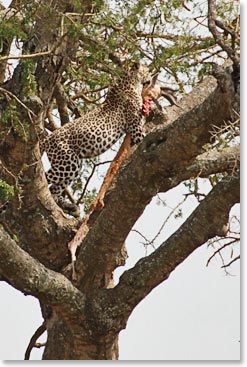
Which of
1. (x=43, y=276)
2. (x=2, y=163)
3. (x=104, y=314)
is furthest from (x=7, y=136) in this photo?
(x=104, y=314)

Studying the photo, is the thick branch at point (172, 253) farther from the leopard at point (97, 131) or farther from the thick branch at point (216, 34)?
the leopard at point (97, 131)

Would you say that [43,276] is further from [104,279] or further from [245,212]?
[245,212]

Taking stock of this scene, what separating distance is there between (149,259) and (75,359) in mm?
1050

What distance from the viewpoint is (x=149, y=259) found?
830 cm

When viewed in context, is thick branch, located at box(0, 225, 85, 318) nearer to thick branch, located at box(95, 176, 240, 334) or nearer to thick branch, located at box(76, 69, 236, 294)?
thick branch, located at box(95, 176, 240, 334)

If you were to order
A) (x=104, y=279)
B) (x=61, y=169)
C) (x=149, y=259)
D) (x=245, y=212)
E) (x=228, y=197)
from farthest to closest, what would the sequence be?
(x=61, y=169), (x=104, y=279), (x=149, y=259), (x=228, y=197), (x=245, y=212)

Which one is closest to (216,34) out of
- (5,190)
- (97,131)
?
(5,190)

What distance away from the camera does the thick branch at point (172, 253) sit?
784 centimetres

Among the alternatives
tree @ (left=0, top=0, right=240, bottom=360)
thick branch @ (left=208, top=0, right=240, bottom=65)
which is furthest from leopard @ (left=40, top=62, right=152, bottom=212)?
thick branch @ (left=208, top=0, right=240, bottom=65)

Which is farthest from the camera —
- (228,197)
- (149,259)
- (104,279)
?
(104,279)

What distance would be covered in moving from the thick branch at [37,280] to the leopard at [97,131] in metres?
1.42

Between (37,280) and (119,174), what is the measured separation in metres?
1.28

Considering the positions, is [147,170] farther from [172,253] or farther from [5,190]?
[5,190]

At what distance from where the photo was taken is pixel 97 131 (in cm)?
965
